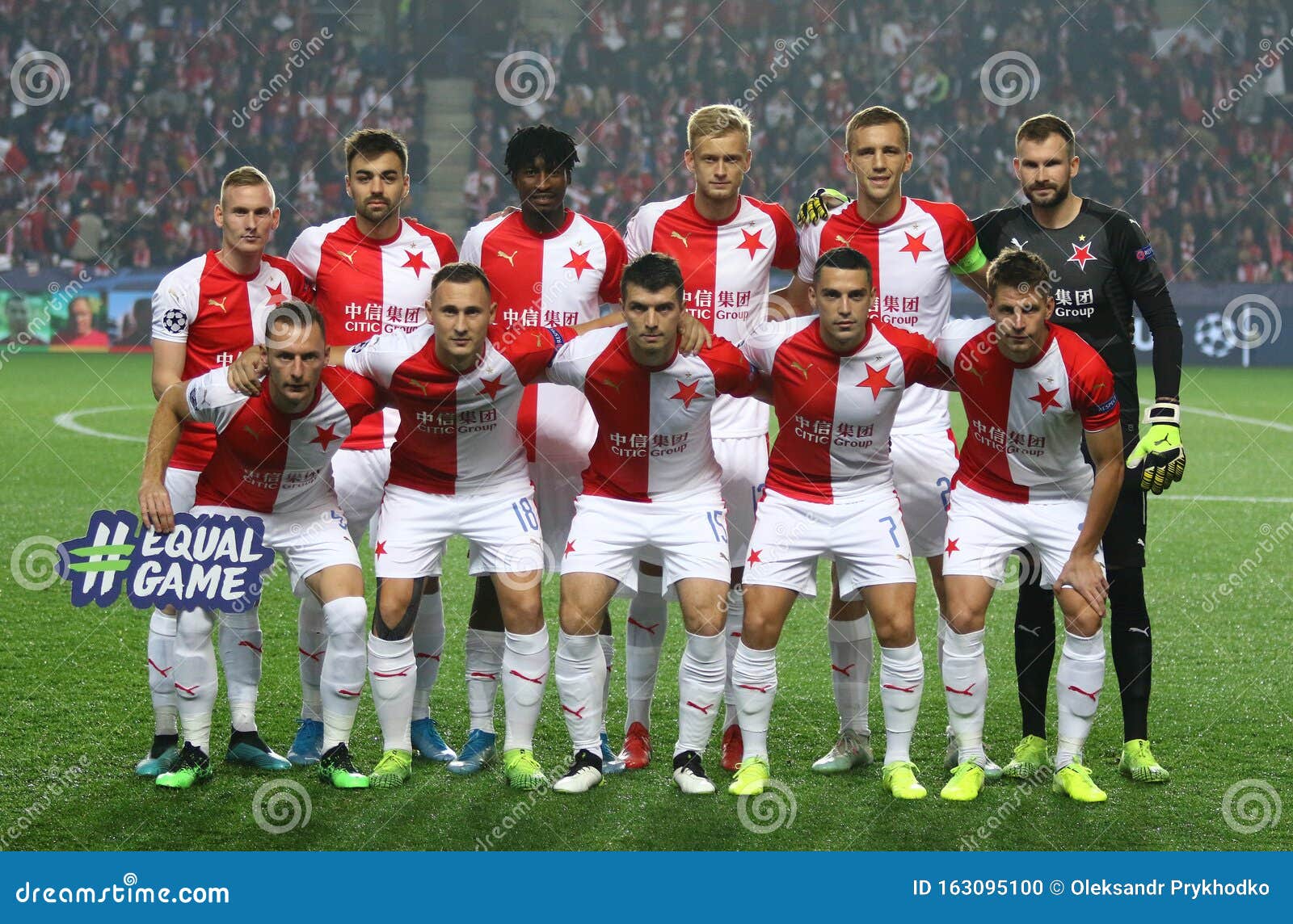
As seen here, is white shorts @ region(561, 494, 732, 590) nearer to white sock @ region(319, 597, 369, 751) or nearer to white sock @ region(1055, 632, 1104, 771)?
white sock @ region(319, 597, 369, 751)

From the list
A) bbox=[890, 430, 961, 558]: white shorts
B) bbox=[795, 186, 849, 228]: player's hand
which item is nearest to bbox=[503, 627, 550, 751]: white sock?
bbox=[890, 430, 961, 558]: white shorts

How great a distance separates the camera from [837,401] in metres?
4.79

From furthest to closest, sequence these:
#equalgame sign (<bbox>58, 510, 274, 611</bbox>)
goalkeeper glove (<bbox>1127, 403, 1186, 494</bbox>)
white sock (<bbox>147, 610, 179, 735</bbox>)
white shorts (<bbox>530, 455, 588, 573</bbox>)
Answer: white shorts (<bbox>530, 455, 588, 573</bbox>) → white sock (<bbox>147, 610, 179, 735</bbox>) → goalkeeper glove (<bbox>1127, 403, 1186, 494</bbox>) → #equalgame sign (<bbox>58, 510, 274, 611</bbox>)

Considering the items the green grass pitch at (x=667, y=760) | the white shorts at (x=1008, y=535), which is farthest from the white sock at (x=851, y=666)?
the white shorts at (x=1008, y=535)

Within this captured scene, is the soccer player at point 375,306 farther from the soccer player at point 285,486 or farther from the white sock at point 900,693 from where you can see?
the white sock at point 900,693

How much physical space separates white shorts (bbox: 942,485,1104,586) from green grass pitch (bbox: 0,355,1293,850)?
737mm

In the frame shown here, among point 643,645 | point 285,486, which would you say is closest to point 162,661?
point 285,486

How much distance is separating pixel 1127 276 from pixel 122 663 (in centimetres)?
442

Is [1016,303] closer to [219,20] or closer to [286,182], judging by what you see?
[286,182]

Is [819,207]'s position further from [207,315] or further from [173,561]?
[173,561]

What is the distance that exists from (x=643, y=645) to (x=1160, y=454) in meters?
1.85

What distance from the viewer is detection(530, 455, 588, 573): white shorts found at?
212 inches

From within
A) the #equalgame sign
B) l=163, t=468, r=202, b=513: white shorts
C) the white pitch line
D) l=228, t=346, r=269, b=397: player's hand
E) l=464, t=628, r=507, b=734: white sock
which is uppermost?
l=228, t=346, r=269, b=397: player's hand

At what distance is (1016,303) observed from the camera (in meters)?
4.58
